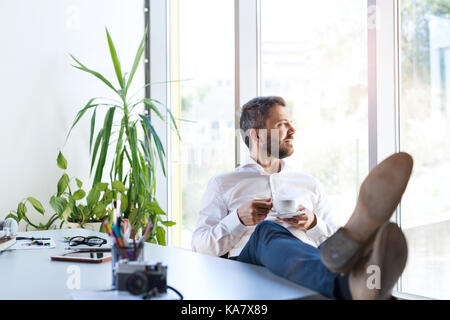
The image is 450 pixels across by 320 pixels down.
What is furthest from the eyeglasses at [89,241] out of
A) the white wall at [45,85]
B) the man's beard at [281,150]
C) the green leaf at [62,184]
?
the white wall at [45,85]

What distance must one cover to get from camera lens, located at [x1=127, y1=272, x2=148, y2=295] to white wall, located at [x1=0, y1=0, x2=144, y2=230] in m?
2.36

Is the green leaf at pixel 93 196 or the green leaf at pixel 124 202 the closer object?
the green leaf at pixel 93 196

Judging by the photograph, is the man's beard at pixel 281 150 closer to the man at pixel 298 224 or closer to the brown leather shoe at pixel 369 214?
the man at pixel 298 224

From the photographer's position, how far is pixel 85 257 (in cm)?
148

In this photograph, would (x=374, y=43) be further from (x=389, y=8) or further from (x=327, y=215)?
(x=327, y=215)

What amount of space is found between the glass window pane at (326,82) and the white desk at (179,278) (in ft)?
4.41

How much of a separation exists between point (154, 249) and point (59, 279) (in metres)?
0.46

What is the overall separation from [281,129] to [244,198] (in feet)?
1.26

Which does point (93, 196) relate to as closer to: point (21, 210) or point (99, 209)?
point (99, 209)

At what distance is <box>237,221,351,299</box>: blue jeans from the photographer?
108cm

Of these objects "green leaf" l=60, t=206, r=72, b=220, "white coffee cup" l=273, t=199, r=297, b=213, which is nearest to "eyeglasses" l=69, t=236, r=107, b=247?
"white coffee cup" l=273, t=199, r=297, b=213

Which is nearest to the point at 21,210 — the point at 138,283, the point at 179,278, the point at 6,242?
the point at 6,242

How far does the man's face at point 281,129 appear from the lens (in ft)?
7.84
